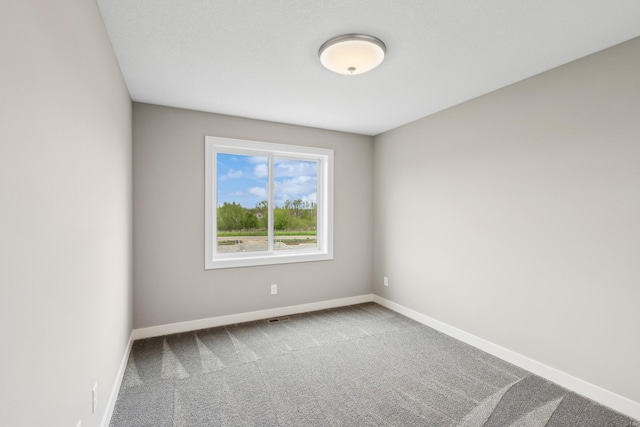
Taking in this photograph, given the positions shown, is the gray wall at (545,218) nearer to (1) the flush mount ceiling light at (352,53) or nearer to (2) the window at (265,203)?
(2) the window at (265,203)

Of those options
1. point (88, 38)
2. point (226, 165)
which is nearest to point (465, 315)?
point (226, 165)

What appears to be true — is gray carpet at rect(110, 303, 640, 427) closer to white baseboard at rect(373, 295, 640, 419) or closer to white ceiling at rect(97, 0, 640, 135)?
white baseboard at rect(373, 295, 640, 419)

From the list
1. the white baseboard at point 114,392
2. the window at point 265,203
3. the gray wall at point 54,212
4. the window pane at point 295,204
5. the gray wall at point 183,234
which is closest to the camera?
the gray wall at point 54,212

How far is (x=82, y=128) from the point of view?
1.45 meters

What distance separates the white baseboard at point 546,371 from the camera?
207 centimetres

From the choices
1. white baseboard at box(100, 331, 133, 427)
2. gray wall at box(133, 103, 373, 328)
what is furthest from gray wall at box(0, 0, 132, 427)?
gray wall at box(133, 103, 373, 328)

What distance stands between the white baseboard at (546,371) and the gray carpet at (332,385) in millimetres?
61

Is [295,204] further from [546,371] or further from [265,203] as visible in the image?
[546,371]

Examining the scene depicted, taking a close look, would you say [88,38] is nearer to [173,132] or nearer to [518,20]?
[173,132]

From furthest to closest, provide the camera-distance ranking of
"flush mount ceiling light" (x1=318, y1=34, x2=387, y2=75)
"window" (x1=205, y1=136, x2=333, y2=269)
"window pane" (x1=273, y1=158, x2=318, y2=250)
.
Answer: "window pane" (x1=273, y1=158, x2=318, y2=250)
"window" (x1=205, y1=136, x2=333, y2=269)
"flush mount ceiling light" (x1=318, y1=34, x2=387, y2=75)

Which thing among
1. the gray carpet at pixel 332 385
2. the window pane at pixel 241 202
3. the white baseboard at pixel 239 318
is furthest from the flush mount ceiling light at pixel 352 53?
the white baseboard at pixel 239 318

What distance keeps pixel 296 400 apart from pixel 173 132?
288cm

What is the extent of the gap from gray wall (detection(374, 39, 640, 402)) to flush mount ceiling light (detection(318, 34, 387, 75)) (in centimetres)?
148

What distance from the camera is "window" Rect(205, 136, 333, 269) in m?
3.63
